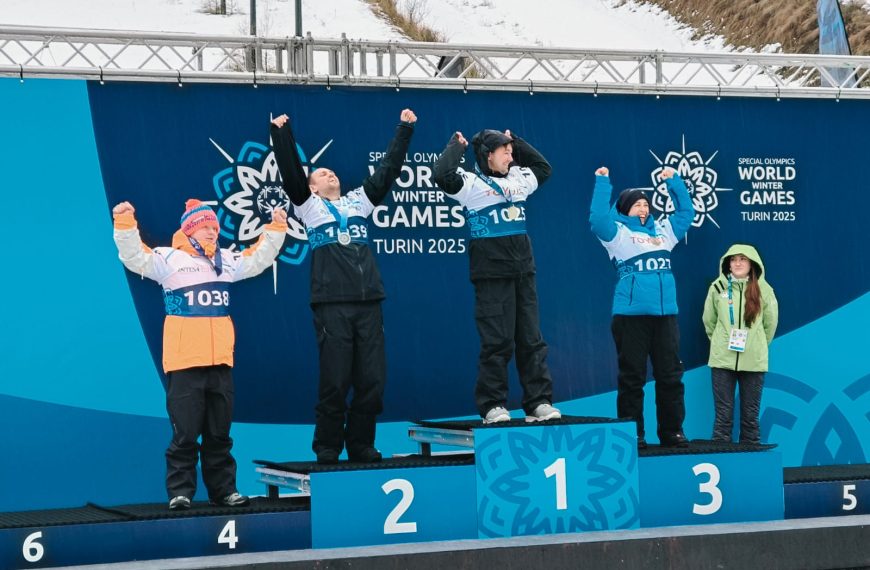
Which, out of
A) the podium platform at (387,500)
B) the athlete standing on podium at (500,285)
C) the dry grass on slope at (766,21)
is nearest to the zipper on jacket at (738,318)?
the athlete standing on podium at (500,285)

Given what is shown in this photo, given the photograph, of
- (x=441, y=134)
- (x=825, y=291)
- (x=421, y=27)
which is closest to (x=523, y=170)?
(x=441, y=134)

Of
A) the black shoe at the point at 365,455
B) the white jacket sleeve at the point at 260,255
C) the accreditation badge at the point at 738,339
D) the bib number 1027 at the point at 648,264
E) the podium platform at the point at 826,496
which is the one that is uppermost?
the white jacket sleeve at the point at 260,255

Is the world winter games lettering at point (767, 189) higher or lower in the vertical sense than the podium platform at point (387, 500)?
higher

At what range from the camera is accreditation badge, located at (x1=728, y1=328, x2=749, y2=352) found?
7589mm

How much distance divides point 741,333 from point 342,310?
8.96 feet

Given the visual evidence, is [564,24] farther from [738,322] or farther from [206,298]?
[206,298]

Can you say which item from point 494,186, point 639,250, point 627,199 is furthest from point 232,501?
point 627,199

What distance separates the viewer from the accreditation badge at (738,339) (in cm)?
759

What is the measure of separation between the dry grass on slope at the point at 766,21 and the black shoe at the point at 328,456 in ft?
59.9

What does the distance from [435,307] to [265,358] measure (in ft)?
3.55

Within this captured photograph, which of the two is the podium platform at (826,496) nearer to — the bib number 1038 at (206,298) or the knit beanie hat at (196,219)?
the bib number 1038 at (206,298)

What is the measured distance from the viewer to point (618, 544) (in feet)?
19.3

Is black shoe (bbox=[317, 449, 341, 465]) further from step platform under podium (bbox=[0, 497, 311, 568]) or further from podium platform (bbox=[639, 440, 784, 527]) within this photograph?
podium platform (bbox=[639, 440, 784, 527])

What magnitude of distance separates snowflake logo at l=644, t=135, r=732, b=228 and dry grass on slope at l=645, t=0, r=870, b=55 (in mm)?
15383
